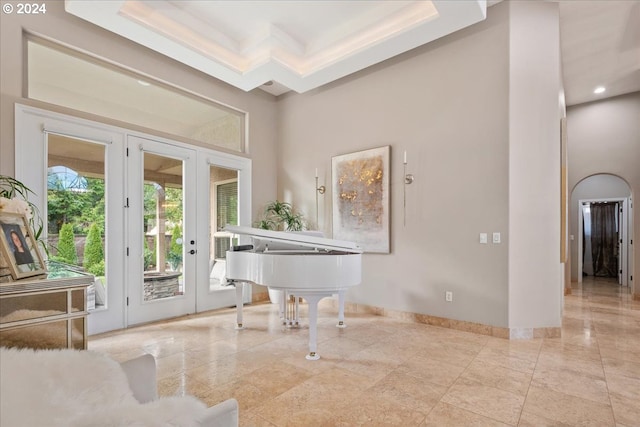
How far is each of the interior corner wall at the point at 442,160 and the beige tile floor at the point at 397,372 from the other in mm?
440

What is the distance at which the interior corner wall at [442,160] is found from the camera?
348 centimetres

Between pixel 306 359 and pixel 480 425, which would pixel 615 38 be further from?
pixel 306 359

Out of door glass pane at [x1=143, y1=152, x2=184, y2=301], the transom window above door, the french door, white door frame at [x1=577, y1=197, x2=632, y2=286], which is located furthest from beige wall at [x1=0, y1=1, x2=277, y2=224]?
white door frame at [x1=577, y1=197, x2=632, y2=286]

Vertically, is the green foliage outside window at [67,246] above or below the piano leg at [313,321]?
→ above

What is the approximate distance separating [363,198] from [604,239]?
7421 millimetres

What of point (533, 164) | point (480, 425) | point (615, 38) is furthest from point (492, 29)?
point (480, 425)

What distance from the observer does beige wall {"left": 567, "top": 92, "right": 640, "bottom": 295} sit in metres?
5.64

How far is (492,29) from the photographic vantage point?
11.5 feet

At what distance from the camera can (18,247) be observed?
1345 mm

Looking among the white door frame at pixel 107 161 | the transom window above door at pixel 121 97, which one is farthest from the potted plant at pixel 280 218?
the white door frame at pixel 107 161

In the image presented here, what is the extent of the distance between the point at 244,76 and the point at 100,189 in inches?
86.9

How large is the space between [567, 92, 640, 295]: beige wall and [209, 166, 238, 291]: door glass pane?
6.56 m

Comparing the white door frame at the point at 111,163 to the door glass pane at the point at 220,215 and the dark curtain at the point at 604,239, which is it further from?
the dark curtain at the point at 604,239

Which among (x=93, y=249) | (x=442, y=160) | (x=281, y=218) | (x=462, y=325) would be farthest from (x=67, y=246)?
(x=462, y=325)
